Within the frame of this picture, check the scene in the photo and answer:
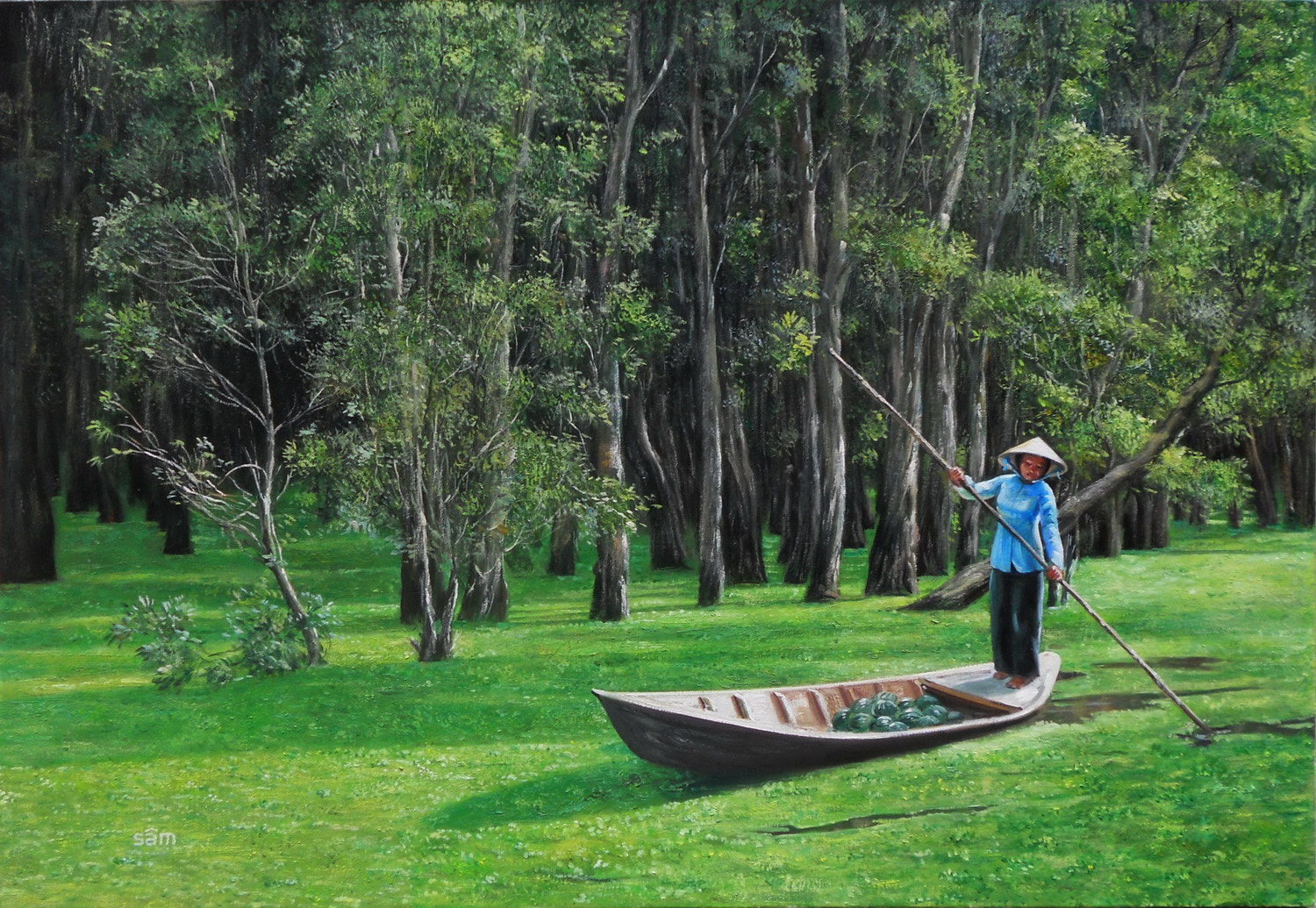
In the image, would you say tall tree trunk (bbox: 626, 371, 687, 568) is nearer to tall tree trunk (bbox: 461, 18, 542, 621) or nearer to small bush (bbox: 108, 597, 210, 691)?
tall tree trunk (bbox: 461, 18, 542, 621)

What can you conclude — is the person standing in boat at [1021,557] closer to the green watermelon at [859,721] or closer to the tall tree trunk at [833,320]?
the green watermelon at [859,721]

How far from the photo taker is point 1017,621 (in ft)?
25.4

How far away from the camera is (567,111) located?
349 inches

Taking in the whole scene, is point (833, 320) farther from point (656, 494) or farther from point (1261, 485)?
point (1261, 485)

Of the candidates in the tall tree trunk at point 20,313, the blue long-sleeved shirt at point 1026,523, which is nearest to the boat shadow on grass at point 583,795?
the blue long-sleeved shirt at point 1026,523

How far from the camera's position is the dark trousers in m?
7.70

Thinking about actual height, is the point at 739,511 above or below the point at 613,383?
below

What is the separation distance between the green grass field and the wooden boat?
11cm

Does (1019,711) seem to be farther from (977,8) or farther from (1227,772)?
(977,8)

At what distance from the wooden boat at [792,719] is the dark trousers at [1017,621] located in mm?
93

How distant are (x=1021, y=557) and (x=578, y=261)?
10.7ft

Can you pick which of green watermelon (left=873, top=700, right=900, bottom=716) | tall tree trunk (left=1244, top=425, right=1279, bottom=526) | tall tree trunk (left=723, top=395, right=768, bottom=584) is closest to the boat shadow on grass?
green watermelon (left=873, top=700, right=900, bottom=716)

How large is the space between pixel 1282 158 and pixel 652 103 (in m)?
3.95

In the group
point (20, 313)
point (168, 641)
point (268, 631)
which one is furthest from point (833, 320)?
point (20, 313)
